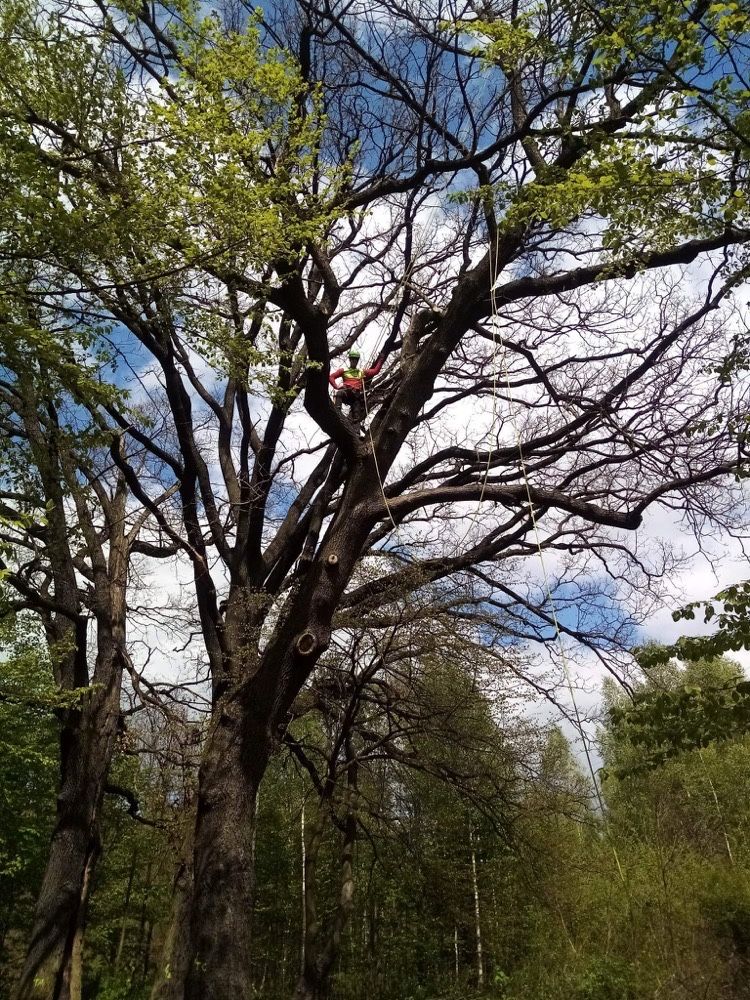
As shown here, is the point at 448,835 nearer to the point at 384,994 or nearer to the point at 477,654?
the point at 384,994

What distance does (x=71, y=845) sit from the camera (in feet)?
19.7

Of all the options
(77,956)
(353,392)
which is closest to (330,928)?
(77,956)

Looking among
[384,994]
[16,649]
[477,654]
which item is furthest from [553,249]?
[384,994]

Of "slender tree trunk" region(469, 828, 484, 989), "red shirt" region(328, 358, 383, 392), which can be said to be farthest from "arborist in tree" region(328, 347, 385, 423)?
"slender tree trunk" region(469, 828, 484, 989)

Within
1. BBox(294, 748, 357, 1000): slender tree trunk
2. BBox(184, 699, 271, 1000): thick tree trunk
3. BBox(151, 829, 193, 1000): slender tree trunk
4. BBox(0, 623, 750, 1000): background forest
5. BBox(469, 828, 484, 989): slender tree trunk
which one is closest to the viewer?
BBox(184, 699, 271, 1000): thick tree trunk

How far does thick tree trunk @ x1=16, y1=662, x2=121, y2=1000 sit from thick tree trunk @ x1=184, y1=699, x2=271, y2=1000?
1729mm

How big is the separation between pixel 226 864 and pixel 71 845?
224 centimetres

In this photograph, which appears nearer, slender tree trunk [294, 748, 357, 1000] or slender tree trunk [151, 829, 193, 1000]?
slender tree trunk [151, 829, 193, 1000]

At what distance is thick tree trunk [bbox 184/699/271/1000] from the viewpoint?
4.21 m

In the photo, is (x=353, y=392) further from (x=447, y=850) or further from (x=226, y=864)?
(x=447, y=850)

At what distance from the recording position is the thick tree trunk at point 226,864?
4207 millimetres

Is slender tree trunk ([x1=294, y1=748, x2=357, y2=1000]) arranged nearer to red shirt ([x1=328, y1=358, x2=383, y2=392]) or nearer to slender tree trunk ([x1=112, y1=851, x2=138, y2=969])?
red shirt ([x1=328, y1=358, x2=383, y2=392])

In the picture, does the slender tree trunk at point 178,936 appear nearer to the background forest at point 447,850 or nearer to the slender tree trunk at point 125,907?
the background forest at point 447,850

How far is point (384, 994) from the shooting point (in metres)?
11.6
